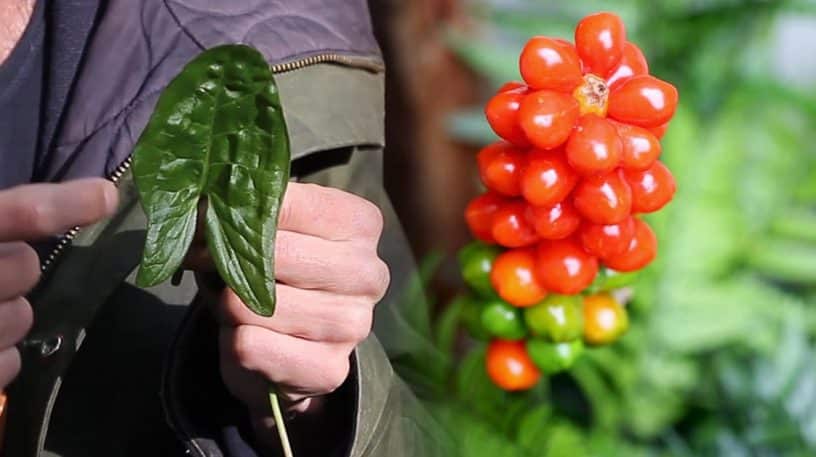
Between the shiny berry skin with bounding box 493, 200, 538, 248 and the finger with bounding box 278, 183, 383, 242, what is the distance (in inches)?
2.1

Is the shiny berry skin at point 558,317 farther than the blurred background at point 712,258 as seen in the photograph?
No

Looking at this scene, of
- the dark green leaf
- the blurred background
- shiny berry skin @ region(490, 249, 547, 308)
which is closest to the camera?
the dark green leaf

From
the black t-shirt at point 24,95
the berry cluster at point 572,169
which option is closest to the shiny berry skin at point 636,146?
the berry cluster at point 572,169

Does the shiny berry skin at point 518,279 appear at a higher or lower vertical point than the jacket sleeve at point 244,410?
higher

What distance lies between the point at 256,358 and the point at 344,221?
0.16 feet

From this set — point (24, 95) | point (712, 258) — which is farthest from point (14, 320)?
point (712, 258)

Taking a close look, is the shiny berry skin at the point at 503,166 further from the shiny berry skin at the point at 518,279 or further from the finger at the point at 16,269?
the finger at the point at 16,269

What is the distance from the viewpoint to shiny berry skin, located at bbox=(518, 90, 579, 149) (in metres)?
0.36

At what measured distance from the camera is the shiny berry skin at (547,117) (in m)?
0.36

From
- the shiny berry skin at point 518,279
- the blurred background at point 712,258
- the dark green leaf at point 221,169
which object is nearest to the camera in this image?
the dark green leaf at point 221,169

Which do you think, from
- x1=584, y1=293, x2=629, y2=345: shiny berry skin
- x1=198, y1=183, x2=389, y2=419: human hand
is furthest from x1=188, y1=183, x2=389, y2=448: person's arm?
x1=584, y1=293, x2=629, y2=345: shiny berry skin

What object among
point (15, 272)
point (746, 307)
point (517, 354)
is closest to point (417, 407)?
point (517, 354)

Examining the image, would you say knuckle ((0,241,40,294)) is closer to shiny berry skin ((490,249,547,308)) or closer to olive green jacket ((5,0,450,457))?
olive green jacket ((5,0,450,457))

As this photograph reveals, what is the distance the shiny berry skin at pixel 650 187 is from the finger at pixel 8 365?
0.21 m
